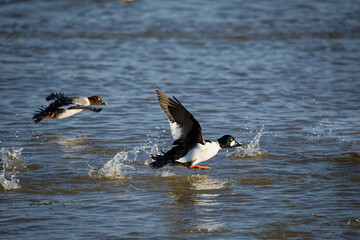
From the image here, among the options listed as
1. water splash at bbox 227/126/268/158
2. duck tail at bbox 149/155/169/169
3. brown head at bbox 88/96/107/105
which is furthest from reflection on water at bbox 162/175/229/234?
brown head at bbox 88/96/107/105

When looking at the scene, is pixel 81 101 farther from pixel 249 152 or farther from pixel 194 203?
pixel 194 203

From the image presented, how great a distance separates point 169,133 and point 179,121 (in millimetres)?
2410

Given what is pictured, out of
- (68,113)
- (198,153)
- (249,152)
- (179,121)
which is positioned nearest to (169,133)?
(249,152)

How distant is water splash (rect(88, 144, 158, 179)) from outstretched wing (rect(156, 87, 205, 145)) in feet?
2.74

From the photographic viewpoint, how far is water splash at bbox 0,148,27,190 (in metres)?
6.63

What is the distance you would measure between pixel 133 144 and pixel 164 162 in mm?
1701

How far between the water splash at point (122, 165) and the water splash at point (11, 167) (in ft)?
3.19

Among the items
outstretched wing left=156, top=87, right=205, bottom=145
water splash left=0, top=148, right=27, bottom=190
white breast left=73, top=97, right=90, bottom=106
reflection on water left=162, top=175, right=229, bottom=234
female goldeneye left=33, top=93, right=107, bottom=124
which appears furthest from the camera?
white breast left=73, top=97, right=90, bottom=106

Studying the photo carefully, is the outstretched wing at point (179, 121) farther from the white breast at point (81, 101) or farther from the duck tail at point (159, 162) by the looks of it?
the white breast at point (81, 101)

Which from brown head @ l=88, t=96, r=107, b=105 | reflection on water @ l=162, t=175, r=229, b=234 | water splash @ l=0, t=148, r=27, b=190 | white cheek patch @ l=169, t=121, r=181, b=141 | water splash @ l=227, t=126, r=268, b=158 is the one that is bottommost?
water splash @ l=227, t=126, r=268, b=158

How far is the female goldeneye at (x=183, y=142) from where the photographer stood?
6977mm

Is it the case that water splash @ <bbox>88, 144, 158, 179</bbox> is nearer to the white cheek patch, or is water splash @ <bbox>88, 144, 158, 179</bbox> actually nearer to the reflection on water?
the reflection on water

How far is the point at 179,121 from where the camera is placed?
7.01 metres

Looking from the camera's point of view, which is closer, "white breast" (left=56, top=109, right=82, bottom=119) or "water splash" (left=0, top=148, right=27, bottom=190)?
"water splash" (left=0, top=148, right=27, bottom=190)
